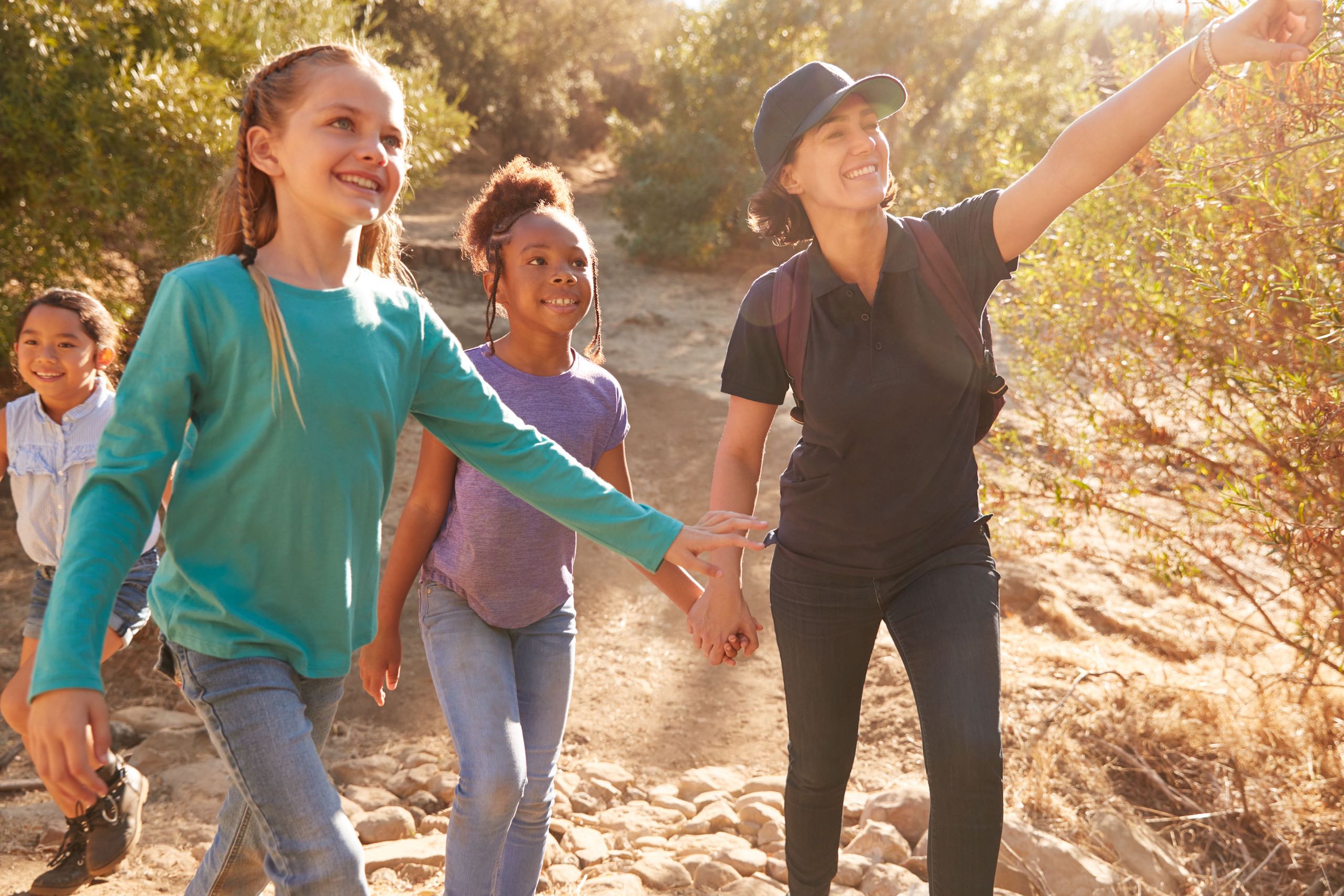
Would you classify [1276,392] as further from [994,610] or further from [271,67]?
[271,67]

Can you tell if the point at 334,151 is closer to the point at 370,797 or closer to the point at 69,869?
the point at 69,869

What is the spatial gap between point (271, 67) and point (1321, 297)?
2.85m

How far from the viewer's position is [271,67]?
2.08 meters

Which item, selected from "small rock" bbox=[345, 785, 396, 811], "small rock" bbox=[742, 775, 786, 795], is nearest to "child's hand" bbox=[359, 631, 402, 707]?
"small rock" bbox=[345, 785, 396, 811]

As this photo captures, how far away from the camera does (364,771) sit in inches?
184

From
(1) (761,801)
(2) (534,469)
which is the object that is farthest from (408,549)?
(1) (761,801)

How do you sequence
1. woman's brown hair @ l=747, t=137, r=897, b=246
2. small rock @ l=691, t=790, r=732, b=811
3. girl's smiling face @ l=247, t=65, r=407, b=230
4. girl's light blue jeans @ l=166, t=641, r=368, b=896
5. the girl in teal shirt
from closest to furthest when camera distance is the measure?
the girl in teal shirt
girl's light blue jeans @ l=166, t=641, r=368, b=896
girl's smiling face @ l=247, t=65, r=407, b=230
woman's brown hair @ l=747, t=137, r=897, b=246
small rock @ l=691, t=790, r=732, b=811

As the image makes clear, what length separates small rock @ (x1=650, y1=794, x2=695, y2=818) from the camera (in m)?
4.30

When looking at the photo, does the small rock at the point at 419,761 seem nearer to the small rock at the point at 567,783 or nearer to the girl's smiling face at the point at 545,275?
the small rock at the point at 567,783

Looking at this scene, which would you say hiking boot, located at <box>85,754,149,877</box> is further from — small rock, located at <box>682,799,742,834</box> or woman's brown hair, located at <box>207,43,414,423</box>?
woman's brown hair, located at <box>207,43,414,423</box>

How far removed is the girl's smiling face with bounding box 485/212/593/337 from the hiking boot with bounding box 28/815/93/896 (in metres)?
2.28

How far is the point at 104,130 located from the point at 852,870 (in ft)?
18.0

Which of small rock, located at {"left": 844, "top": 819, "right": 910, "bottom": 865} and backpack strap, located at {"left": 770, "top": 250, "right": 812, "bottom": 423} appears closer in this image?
backpack strap, located at {"left": 770, "top": 250, "right": 812, "bottom": 423}

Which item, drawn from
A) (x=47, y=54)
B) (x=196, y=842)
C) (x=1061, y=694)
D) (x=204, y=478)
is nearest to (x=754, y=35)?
(x=47, y=54)
